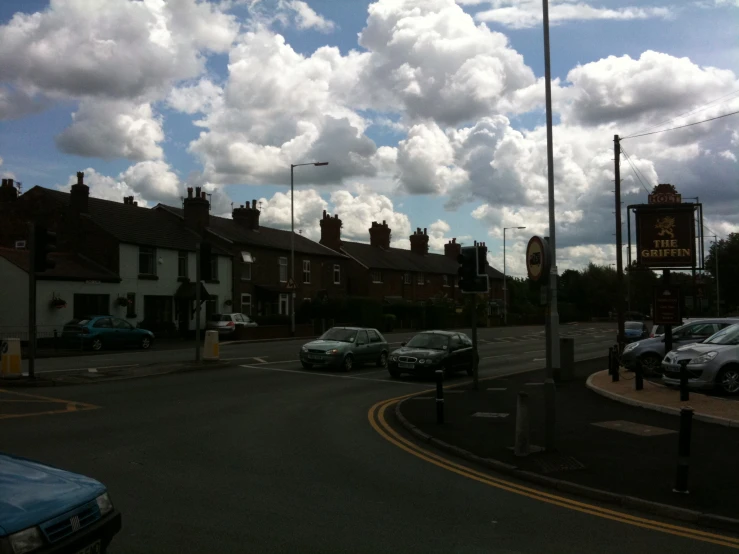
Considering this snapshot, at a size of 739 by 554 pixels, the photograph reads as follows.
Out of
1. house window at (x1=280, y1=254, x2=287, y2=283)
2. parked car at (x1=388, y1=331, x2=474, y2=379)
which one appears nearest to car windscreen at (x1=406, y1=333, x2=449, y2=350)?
parked car at (x1=388, y1=331, x2=474, y2=379)

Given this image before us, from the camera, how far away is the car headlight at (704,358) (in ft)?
50.3

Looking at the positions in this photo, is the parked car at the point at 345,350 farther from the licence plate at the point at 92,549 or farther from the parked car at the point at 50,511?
the licence plate at the point at 92,549

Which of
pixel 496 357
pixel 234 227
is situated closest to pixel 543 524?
pixel 496 357

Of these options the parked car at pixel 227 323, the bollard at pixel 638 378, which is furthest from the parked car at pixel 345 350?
the parked car at pixel 227 323

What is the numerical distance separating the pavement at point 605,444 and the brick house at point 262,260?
30979mm

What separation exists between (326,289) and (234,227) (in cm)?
1044

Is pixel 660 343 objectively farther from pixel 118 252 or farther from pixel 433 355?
pixel 118 252

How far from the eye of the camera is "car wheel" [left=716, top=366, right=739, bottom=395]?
15.3 metres

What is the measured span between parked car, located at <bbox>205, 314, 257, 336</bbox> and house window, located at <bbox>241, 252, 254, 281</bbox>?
6.53m

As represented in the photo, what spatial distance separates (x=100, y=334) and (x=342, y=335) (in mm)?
12351

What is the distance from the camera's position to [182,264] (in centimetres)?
4441

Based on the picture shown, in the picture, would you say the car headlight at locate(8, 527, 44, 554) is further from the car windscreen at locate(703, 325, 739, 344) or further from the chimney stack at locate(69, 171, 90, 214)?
the chimney stack at locate(69, 171, 90, 214)

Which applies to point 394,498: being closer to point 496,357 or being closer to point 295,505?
point 295,505

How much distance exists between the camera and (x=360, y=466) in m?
9.05
